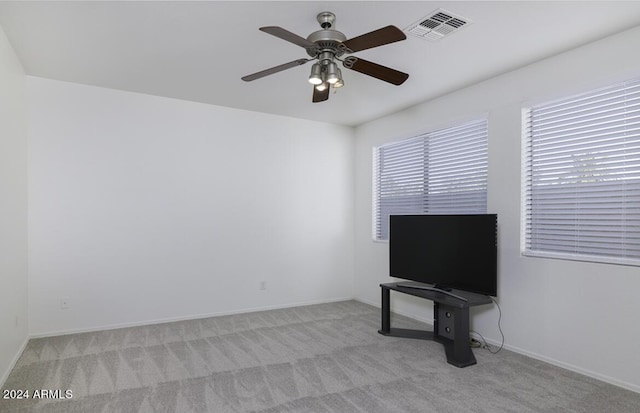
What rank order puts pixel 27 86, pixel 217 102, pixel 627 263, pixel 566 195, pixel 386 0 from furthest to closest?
pixel 217 102, pixel 27 86, pixel 566 195, pixel 627 263, pixel 386 0

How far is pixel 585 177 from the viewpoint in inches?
123

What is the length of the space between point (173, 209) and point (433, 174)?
131 inches

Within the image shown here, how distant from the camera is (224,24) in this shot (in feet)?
9.01

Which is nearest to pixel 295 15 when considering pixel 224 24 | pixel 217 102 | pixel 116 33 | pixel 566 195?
pixel 224 24

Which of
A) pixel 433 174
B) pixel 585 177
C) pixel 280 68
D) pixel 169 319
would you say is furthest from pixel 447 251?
pixel 169 319

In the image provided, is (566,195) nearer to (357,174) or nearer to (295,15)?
(295,15)

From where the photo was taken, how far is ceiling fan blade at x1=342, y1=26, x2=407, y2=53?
2.12m

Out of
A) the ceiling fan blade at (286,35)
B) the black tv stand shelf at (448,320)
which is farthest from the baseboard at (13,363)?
the black tv stand shelf at (448,320)

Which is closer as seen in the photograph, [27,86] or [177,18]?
[177,18]

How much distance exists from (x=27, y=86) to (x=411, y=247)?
4505mm

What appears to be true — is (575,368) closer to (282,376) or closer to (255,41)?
(282,376)

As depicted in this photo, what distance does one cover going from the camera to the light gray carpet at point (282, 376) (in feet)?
8.45

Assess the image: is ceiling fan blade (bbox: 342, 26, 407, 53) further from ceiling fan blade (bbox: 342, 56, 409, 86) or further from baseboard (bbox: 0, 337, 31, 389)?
baseboard (bbox: 0, 337, 31, 389)

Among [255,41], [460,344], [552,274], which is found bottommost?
[460,344]
